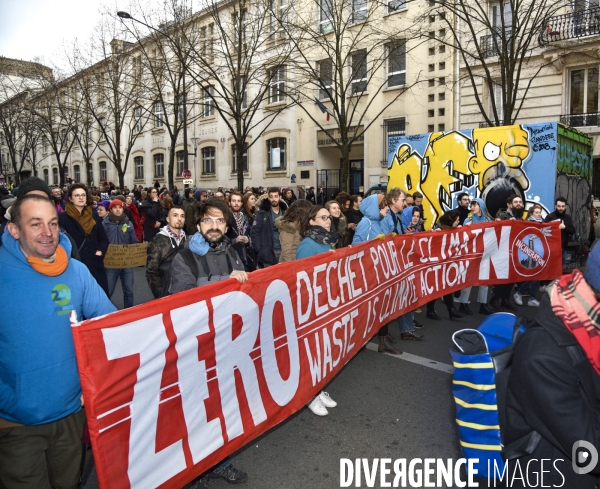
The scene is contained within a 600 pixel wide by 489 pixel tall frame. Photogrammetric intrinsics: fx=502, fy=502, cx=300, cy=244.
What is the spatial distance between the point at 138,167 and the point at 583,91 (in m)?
30.1

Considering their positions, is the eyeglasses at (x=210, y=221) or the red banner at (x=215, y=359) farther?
the eyeglasses at (x=210, y=221)

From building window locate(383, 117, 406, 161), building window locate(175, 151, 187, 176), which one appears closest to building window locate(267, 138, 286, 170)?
building window locate(383, 117, 406, 161)

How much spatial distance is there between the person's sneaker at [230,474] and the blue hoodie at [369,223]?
339 cm

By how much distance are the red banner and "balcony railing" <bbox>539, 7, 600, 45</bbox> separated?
57.2 ft

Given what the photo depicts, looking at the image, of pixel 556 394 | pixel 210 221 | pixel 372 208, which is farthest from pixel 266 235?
pixel 556 394

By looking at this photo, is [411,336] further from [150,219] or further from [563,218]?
[150,219]

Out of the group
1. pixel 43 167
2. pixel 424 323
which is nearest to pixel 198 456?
pixel 424 323

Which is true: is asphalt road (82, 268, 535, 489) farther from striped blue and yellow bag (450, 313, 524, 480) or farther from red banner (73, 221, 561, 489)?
striped blue and yellow bag (450, 313, 524, 480)

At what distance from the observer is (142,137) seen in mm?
37062

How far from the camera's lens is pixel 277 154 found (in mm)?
27969

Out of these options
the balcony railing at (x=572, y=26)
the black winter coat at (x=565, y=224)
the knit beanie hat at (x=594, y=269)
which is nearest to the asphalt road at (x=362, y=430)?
the knit beanie hat at (x=594, y=269)

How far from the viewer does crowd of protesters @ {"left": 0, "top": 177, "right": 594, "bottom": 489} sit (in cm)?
235

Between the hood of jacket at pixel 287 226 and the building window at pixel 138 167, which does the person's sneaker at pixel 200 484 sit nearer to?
the hood of jacket at pixel 287 226

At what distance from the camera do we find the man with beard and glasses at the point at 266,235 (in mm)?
7535
